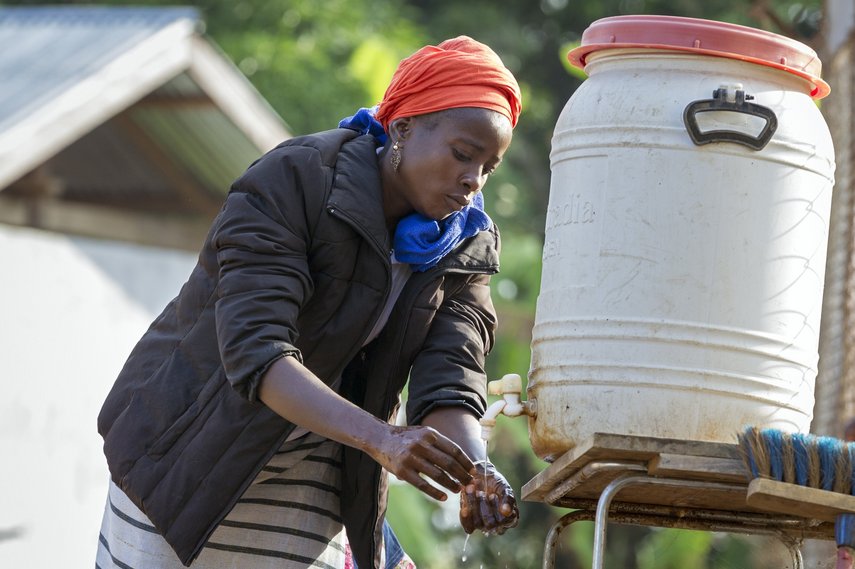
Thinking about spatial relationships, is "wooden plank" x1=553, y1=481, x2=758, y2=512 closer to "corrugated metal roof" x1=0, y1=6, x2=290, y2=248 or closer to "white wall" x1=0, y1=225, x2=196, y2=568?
"corrugated metal roof" x1=0, y1=6, x2=290, y2=248

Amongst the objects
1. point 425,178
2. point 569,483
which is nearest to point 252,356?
point 425,178

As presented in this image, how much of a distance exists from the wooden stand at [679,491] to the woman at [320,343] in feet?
0.67

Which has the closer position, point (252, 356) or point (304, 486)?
point (252, 356)

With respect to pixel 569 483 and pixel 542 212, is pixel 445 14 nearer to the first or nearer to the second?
pixel 542 212

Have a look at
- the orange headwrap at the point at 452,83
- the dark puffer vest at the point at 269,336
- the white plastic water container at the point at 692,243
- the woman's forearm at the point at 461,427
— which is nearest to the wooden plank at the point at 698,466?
the white plastic water container at the point at 692,243

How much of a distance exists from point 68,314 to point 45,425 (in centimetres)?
65

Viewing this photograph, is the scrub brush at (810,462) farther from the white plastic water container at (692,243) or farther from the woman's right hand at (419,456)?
the woman's right hand at (419,456)

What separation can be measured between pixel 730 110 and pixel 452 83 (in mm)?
581

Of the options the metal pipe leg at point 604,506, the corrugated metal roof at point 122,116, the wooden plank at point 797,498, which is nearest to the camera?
the wooden plank at point 797,498

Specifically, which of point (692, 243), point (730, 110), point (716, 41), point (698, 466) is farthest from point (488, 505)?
point (716, 41)

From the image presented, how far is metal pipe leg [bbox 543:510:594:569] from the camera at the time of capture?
3328 millimetres

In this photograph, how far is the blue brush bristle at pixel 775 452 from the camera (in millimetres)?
2691

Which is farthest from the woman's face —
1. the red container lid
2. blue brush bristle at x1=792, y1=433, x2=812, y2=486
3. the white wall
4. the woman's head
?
the white wall

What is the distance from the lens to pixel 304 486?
3.35 metres
